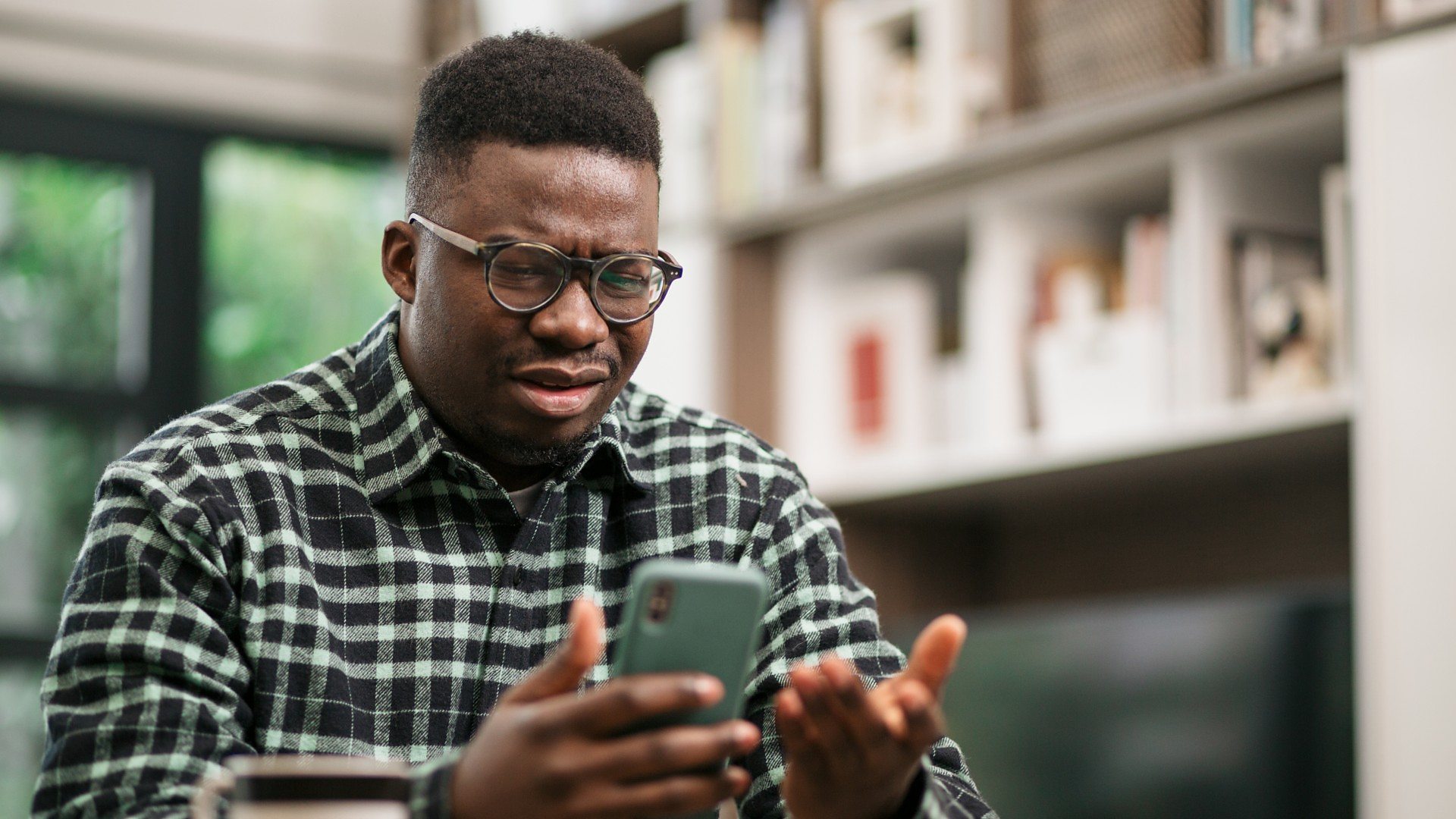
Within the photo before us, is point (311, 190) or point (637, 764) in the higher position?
point (311, 190)

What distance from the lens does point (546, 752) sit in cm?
88

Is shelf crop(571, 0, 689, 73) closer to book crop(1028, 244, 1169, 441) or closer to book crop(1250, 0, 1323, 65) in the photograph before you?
book crop(1028, 244, 1169, 441)

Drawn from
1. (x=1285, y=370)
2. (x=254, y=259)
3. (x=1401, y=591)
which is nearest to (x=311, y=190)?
(x=254, y=259)

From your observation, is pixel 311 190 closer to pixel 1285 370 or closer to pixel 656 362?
pixel 656 362

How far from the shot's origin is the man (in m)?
1.12

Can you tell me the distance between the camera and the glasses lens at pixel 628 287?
1.28 m

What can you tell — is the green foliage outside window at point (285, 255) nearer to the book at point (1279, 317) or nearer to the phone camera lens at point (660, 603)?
the book at point (1279, 317)

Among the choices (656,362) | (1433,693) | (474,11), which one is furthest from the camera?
(474,11)

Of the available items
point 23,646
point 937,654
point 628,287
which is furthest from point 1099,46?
point 23,646

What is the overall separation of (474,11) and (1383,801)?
2.46 m

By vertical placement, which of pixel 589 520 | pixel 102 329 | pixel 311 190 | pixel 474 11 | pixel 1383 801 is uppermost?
pixel 474 11

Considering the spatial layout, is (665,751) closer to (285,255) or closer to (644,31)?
(644,31)

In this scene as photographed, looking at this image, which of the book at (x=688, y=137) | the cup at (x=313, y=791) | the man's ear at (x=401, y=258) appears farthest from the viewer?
the book at (x=688, y=137)

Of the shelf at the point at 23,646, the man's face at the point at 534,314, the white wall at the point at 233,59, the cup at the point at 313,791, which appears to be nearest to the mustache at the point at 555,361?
the man's face at the point at 534,314
